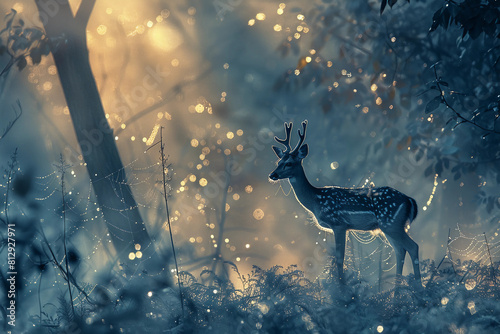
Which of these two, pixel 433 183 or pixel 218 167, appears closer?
pixel 218 167

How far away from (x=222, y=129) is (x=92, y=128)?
2.41 meters

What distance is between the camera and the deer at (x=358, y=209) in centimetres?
571

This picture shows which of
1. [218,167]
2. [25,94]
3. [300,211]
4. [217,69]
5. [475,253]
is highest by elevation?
[217,69]

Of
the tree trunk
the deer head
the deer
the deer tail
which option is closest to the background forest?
the tree trunk

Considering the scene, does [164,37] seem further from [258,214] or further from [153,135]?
[258,214]

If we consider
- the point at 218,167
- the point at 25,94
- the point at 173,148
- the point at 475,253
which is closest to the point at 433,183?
the point at 475,253

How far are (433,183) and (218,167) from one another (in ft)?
12.5

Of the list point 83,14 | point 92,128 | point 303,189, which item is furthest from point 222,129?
point 303,189

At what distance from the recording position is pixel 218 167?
31.1ft

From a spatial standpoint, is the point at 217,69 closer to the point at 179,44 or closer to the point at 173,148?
the point at 179,44

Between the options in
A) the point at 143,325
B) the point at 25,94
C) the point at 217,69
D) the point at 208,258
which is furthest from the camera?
the point at 217,69

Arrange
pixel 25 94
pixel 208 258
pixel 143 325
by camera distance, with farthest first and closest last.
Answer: pixel 208 258 < pixel 25 94 < pixel 143 325

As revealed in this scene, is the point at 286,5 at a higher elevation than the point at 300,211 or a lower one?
higher

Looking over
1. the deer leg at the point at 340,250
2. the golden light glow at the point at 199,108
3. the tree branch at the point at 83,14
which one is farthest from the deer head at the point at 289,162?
the tree branch at the point at 83,14
